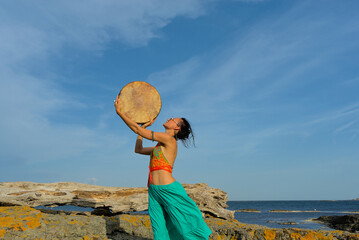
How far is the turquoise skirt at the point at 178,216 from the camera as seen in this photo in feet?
14.6

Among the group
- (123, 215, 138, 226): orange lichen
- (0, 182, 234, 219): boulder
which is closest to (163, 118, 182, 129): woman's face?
(123, 215, 138, 226): orange lichen

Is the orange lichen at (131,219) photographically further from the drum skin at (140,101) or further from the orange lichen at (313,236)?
the orange lichen at (313,236)

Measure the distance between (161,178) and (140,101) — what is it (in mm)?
1562

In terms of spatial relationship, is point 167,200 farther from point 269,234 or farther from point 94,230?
point 269,234

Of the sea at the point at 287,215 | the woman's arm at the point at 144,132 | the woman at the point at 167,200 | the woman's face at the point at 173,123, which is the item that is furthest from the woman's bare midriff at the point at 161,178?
the sea at the point at 287,215

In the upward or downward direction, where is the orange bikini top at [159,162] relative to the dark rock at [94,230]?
upward

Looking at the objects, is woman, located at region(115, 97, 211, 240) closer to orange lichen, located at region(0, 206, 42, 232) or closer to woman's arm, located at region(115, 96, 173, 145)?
woman's arm, located at region(115, 96, 173, 145)

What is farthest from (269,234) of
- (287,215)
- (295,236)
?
(287,215)

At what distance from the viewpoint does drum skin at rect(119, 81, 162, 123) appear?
530 centimetres

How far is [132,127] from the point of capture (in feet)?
14.6

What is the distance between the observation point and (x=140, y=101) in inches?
213

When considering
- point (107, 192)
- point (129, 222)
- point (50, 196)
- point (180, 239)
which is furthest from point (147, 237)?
point (50, 196)

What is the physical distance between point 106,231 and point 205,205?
4550 millimetres

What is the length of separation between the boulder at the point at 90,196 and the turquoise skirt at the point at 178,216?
5.43m
